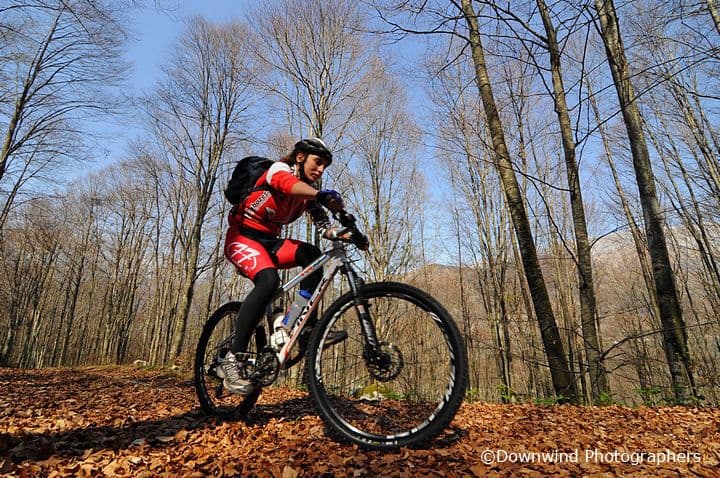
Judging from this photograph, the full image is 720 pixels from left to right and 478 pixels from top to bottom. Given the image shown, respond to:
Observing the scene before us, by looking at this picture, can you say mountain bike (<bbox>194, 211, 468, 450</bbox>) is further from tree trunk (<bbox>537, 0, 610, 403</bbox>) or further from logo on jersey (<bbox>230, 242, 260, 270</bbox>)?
tree trunk (<bbox>537, 0, 610, 403</bbox>)

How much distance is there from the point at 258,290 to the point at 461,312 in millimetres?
15202

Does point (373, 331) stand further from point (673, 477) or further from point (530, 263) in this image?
point (530, 263)

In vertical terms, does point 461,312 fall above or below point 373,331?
above

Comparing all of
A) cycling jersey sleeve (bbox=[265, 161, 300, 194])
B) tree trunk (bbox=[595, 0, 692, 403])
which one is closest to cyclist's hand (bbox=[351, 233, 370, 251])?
cycling jersey sleeve (bbox=[265, 161, 300, 194])

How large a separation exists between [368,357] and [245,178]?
168cm

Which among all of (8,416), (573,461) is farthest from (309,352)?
(8,416)

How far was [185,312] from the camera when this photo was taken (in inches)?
477

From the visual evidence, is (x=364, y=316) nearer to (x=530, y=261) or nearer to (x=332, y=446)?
(x=332, y=446)

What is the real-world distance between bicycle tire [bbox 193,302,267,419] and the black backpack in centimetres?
108

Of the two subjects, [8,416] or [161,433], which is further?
[8,416]

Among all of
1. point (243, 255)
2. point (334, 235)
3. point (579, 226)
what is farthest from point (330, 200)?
point (579, 226)

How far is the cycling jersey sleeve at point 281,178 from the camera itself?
245cm

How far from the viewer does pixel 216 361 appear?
303 centimetres

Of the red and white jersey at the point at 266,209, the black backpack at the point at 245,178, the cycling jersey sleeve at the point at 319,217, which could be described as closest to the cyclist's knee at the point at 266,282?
the red and white jersey at the point at 266,209
